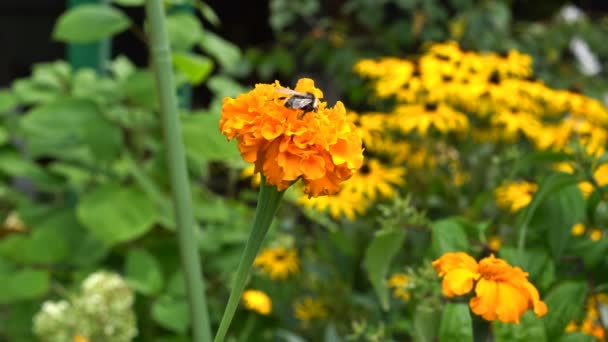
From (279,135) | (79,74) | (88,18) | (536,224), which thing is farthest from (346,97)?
(279,135)

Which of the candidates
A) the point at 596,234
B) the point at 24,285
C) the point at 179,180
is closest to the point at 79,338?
the point at 24,285

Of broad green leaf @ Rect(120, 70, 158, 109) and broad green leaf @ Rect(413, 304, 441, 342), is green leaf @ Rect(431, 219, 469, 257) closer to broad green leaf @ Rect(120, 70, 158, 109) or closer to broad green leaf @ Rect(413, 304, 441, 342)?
broad green leaf @ Rect(413, 304, 441, 342)

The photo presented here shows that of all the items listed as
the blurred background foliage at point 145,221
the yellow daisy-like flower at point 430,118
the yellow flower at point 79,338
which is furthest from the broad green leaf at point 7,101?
the yellow daisy-like flower at point 430,118

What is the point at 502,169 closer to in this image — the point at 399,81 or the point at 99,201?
the point at 399,81

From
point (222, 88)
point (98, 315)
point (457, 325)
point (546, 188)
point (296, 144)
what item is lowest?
point (98, 315)

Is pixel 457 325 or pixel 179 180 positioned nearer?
pixel 457 325

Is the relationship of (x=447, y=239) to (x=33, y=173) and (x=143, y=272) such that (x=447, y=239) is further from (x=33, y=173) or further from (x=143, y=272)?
(x=33, y=173)
